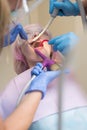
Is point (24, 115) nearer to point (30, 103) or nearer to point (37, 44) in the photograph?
point (30, 103)

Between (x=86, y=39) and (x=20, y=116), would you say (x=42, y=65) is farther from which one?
(x=86, y=39)

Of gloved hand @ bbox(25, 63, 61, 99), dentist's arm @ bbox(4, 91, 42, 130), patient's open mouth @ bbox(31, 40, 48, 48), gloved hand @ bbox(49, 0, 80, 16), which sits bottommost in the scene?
dentist's arm @ bbox(4, 91, 42, 130)

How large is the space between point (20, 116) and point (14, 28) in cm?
38

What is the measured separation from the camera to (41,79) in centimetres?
114

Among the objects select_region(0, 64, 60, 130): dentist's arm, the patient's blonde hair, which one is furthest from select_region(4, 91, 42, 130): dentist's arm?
the patient's blonde hair

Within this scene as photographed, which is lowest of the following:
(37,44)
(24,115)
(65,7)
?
(24,115)

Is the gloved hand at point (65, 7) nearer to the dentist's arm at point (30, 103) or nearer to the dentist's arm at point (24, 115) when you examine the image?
the dentist's arm at point (30, 103)

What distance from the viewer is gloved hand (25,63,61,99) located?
3.53ft

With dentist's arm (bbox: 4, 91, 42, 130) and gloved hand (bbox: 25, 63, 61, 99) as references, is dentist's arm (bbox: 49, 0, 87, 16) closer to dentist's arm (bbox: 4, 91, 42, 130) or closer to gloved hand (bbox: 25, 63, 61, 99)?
gloved hand (bbox: 25, 63, 61, 99)

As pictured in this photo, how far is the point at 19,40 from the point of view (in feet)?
4.51

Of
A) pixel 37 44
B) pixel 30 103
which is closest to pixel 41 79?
pixel 30 103

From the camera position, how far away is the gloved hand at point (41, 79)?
1076 mm

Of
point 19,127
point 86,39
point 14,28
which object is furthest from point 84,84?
point 14,28

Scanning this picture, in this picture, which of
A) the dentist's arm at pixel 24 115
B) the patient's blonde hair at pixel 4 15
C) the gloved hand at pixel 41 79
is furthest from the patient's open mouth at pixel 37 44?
the patient's blonde hair at pixel 4 15
